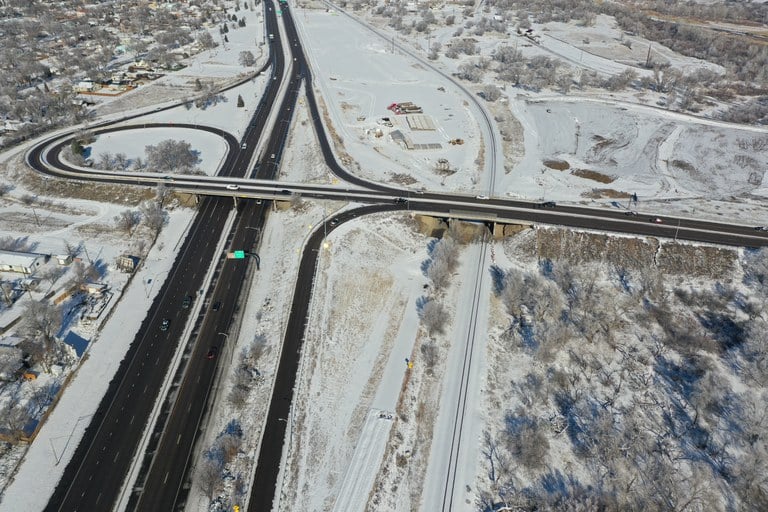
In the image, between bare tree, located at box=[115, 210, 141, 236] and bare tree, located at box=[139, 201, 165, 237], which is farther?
bare tree, located at box=[115, 210, 141, 236]

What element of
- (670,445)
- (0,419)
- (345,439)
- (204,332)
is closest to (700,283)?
(670,445)

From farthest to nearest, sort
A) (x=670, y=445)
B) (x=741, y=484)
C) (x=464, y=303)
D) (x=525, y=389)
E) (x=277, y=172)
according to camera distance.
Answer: (x=277, y=172)
(x=464, y=303)
(x=525, y=389)
(x=670, y=445)
(x=741, y=484)

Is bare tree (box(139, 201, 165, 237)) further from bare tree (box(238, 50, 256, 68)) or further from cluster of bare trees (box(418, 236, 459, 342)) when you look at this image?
bare tree (box(238, 50, 256, 68))

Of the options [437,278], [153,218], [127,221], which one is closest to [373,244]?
[437,278]

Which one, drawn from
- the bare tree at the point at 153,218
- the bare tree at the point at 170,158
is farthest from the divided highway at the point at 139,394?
the bare tree at the point at 170,158

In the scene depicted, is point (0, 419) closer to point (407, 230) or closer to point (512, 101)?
point (407, 230)

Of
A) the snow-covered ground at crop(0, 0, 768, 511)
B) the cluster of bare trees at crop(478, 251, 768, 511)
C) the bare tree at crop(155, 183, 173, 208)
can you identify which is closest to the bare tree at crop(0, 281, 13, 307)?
the snow-covered ground at crop(0, 0, 768, 511)

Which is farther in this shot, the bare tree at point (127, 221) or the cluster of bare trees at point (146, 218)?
the bare tree at point (127, 221)

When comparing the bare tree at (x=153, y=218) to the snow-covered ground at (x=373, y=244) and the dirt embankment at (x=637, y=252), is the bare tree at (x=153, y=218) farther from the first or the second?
the dirt embankment at (x=637, y=252)

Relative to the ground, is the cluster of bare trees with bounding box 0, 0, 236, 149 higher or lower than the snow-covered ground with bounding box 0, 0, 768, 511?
higher
